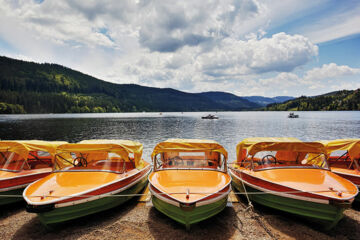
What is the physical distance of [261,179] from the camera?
7410 mm

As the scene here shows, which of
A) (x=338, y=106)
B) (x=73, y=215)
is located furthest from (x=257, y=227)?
(x=338, y=106)

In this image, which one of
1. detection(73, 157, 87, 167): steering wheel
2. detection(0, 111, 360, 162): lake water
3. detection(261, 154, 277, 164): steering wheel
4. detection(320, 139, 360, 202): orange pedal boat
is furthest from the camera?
detection(0, 111, 360, 162): lake water

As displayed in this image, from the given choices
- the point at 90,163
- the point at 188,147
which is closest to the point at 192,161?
the point at 188,147

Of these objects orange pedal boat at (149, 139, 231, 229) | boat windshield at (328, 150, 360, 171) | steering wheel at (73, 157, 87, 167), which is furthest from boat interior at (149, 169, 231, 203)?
boat windshield at (328, 150, 360, 171)

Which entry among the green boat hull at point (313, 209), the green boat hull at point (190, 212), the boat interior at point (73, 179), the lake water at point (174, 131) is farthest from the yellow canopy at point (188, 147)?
the lake water at point (174, 131)

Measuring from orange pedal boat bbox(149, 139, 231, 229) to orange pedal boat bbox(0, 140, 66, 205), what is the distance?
17.3 ft

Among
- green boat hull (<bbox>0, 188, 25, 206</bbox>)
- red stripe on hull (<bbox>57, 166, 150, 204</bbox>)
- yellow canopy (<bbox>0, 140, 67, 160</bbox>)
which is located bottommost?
green boat hull (<bbox>0, 188, 25, 206</bbox>)

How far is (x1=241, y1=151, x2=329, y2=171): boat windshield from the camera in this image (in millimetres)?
8445

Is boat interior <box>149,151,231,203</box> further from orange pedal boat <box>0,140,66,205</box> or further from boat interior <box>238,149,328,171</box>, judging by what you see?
orange pedal boat <box>0,140,66,205</box>

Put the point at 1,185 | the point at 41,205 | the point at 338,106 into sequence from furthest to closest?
1. the point at 338,106
2. the point at 1,185
3. the point at 41,205

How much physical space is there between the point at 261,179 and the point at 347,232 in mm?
2896

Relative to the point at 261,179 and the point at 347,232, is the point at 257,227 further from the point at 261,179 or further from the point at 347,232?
the point at 347,232

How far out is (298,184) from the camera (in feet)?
22.2

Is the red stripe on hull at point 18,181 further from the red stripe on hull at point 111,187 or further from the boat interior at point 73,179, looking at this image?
the red stripe on hull at point 111,187
